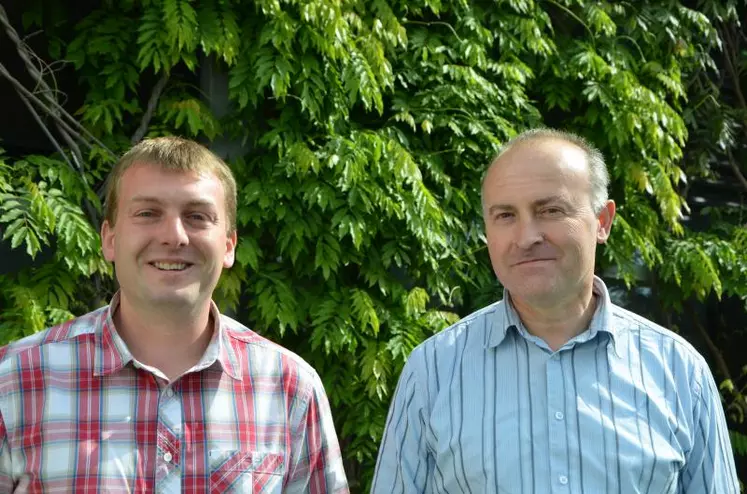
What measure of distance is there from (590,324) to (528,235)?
312 mm

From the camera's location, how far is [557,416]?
242cm

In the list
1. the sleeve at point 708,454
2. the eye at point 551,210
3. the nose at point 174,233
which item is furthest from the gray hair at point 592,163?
the nose at point 174,233

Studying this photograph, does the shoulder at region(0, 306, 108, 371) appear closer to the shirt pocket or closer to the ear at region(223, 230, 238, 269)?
the ear at region(223, 230, 238, 269)

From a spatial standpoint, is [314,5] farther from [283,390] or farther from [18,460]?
[18,460]

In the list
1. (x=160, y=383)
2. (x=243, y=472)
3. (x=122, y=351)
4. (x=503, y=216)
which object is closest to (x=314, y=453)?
(x=243, y=472)

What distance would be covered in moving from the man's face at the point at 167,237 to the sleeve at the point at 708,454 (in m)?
1.26

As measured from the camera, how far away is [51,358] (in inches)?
92.7

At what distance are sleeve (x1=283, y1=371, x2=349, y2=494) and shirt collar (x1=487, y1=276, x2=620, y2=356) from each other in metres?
0.47

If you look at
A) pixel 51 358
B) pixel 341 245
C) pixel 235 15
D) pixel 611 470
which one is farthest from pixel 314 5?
pixel 611 470

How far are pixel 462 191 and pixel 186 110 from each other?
130 cm

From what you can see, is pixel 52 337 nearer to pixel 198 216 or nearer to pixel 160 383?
pixel 160 383

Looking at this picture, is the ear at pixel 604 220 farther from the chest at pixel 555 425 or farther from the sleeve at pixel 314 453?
the sleeve at pixel 314 453

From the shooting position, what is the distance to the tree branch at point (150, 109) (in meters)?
3.90

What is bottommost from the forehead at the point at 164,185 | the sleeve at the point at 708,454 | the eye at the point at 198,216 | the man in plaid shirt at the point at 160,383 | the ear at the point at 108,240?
the sleeve at the point at 708,454
